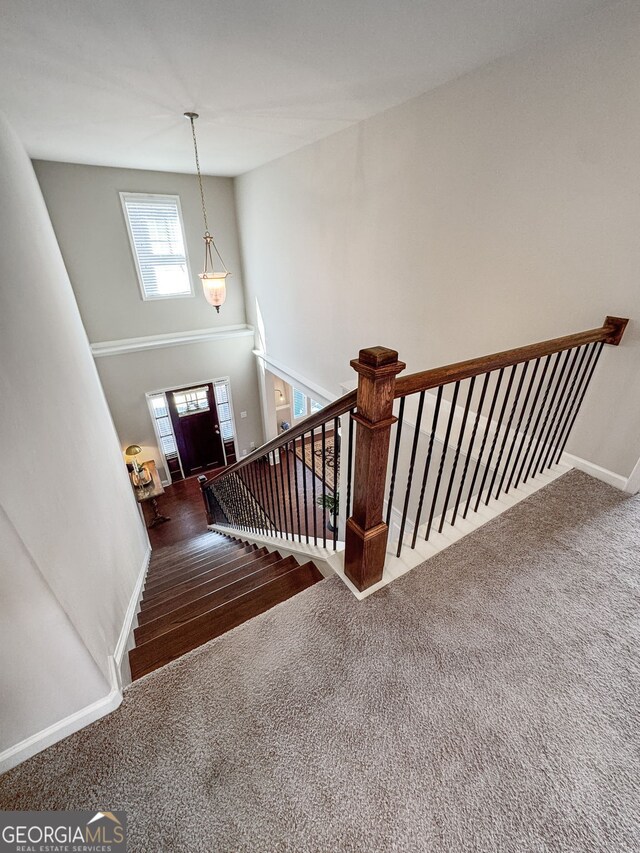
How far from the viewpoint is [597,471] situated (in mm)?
2266

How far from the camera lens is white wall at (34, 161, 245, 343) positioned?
16.0ft

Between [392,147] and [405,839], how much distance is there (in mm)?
4090

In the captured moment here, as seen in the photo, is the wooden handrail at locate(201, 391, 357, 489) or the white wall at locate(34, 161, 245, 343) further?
the white wall at locate(34, 161, 245, 343)

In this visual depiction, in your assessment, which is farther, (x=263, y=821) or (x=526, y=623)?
(x=526, y=623)

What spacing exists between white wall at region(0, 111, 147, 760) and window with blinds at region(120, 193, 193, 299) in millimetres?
2659

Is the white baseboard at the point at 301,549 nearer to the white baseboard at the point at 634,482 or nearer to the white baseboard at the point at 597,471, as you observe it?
the white baseboard at the point at 597,471

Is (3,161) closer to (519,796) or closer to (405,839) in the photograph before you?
(405,839)

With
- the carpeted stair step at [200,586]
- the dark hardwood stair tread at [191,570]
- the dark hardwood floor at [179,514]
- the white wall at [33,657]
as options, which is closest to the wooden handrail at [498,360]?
the white wall at [33,657]

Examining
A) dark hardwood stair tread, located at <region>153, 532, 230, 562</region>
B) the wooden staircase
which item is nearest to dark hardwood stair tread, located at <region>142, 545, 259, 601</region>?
the wooden staircase

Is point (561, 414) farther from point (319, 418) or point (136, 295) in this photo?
point (136, 295)

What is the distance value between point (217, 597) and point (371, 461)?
1.55 m

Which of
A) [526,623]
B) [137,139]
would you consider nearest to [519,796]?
[526,623]

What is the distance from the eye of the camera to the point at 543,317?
7.45 feet

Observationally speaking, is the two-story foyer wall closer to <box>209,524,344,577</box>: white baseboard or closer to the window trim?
the window trim
